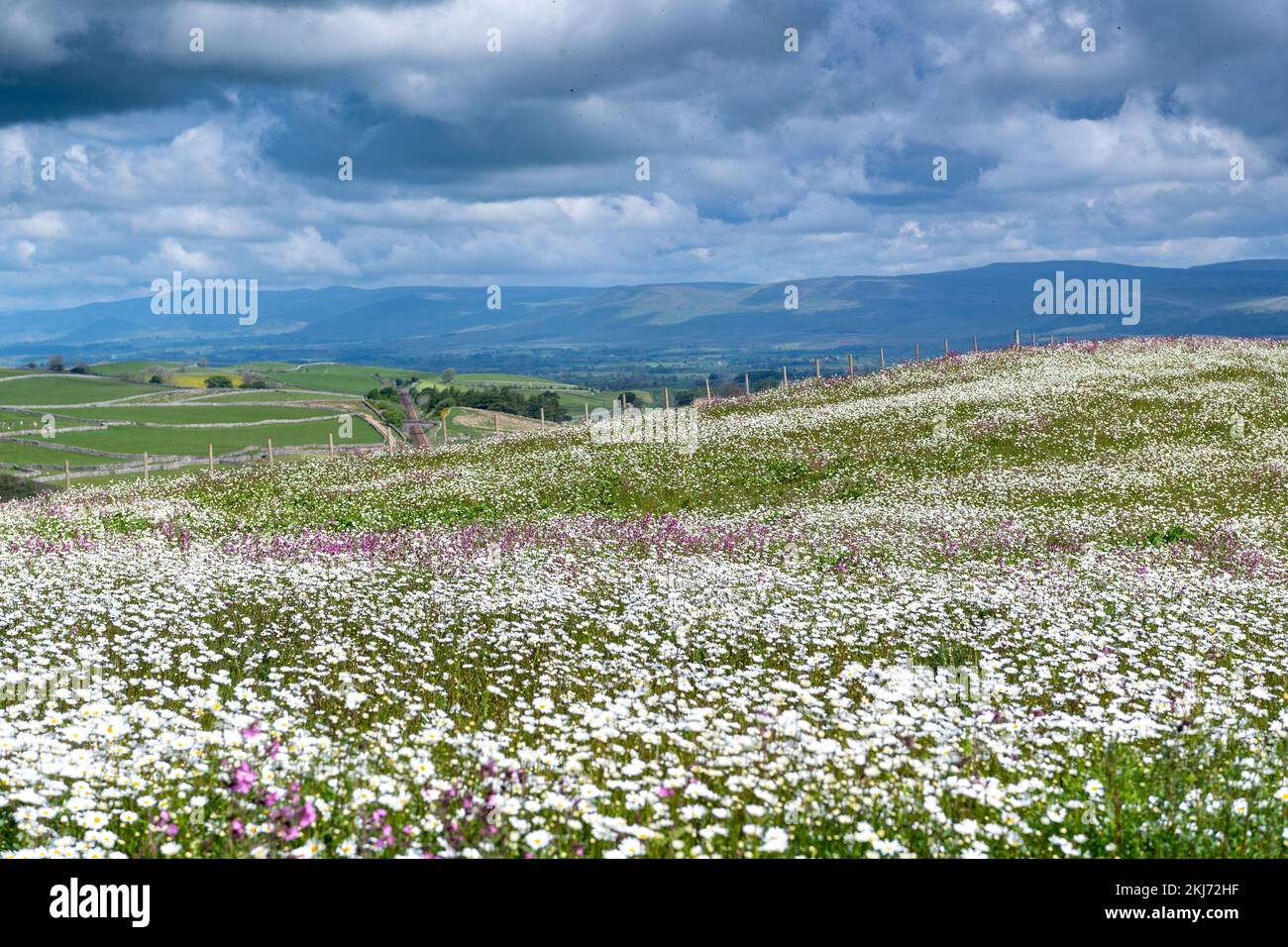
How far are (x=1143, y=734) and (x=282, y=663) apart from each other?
8874 mm

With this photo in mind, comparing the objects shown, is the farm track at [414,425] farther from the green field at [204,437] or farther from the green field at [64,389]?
the green field at [64,389]

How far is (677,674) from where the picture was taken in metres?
10.9

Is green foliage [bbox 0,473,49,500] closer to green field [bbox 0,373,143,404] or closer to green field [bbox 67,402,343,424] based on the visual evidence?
green field [bbox 67,402,343,424]

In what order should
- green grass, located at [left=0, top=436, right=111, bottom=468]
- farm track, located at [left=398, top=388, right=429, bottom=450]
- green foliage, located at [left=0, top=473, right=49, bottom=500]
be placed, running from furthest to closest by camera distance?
1. green grass, located at [left=0, top=436, right=111, bottom=468]
2. farm track, located at [left=398, top=388, right=429, bottom=450]
3. green foliage, located at [left=0, top=473, right=49, bottom=500]

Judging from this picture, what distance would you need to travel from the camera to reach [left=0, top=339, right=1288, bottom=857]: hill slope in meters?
6.12

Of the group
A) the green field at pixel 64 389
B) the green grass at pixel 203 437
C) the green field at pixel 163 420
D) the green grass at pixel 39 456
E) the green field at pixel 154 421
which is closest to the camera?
the green grass at pixel 39 456

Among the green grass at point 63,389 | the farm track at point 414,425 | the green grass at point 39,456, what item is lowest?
the green grass at point 39,456

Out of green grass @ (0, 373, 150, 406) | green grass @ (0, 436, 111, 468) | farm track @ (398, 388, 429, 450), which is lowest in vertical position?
green grass @ (0, 436, 111, 468)

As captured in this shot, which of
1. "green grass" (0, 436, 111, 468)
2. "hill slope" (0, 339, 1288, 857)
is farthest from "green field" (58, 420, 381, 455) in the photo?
"hill slope" (0, 339, 1288, 857)

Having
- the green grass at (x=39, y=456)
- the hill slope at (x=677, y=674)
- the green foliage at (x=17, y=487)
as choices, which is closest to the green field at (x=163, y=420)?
the green grass at (x=39, y=456)

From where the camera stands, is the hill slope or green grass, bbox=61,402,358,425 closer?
the hill slope

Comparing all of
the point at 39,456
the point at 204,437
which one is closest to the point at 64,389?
the point at 204,437

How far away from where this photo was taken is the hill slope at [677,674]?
612cm

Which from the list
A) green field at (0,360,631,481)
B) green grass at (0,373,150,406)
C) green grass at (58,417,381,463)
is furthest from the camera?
green grass at (0,373,150,406)
